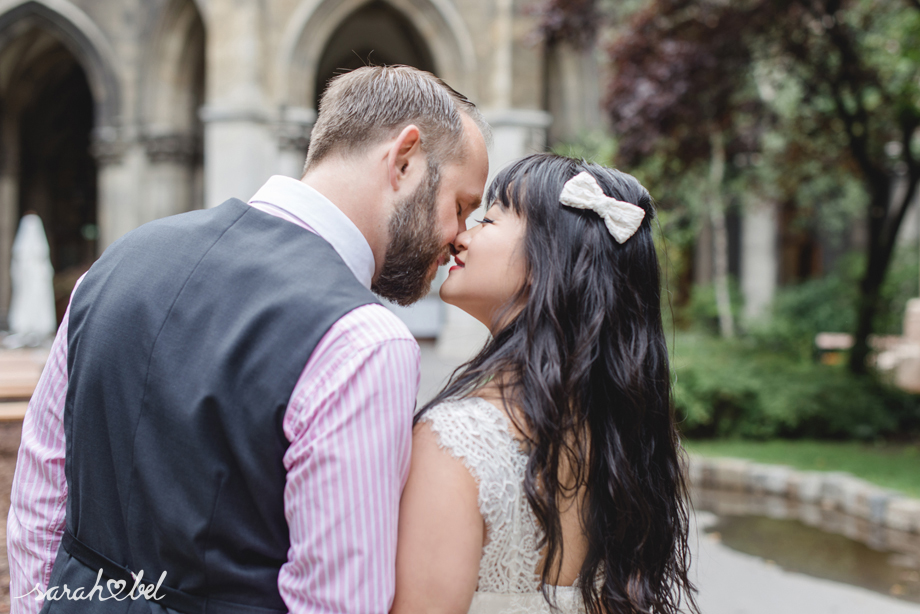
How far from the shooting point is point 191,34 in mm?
12859

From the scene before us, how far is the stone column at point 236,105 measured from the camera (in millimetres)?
10367

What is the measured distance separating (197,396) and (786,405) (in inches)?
316

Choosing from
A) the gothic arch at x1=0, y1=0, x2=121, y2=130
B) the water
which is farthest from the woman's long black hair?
the gothic arch at x1=0, y1=0, x2=121, y2=130

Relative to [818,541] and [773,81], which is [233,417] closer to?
[818,541]

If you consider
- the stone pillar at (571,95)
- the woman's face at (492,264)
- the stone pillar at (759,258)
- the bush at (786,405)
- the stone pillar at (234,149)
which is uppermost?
the stone pillar at (571,95)

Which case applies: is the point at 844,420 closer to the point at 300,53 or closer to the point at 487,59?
the point at 487,59

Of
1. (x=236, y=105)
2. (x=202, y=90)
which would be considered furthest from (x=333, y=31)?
(x=202, y=90)

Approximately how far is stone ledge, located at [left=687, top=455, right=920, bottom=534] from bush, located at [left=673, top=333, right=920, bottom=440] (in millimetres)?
1079

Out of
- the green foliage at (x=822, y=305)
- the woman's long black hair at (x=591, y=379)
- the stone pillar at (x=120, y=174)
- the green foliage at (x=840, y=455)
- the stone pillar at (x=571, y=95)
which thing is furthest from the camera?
the stone pillar at (x=120, y=174)

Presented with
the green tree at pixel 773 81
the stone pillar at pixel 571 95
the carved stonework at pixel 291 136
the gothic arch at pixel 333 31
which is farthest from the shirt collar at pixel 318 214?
the stone pillar at pixel 571 95

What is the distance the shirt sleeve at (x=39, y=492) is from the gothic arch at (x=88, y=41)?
43.4 ft

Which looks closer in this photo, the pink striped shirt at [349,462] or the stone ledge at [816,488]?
the pink striped shirt at [349,462]

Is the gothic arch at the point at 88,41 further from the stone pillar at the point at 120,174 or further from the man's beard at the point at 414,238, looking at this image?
the man's beard at the point at 414,238

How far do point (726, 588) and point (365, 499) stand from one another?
13.7 feet
